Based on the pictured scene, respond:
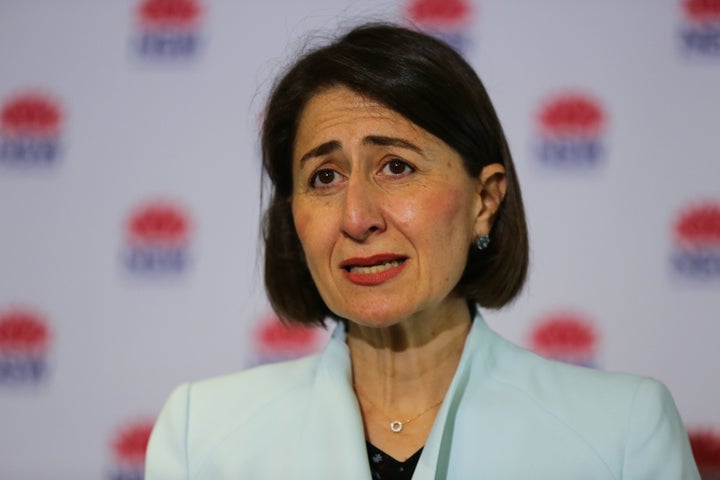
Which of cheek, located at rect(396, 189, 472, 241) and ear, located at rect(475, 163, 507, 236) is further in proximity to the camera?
ear, located at rect(475, 163, 507, 236)

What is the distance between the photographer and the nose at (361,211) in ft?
4.88

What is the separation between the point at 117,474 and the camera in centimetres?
244

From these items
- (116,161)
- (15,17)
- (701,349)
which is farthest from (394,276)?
(15,17)

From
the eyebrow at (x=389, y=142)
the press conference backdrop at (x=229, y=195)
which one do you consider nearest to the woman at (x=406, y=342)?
the eyebrow at (x=389, y=142)

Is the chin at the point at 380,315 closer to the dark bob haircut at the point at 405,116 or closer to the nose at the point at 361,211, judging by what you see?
the nose at the point at 361,211

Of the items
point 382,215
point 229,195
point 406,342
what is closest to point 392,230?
point 382,215

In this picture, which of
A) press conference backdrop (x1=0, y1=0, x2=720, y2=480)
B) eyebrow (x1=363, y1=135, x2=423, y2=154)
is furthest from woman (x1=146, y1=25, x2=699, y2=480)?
press conference backdrop (x1=0, y1=0, x2=720, y2=480)

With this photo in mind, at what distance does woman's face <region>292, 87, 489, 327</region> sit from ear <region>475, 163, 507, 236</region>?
7cm

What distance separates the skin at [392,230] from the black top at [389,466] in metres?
0.02

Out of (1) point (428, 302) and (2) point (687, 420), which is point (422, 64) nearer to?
(1) point (428, 302)

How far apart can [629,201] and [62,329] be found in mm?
1578

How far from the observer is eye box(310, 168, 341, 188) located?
1600 millimetres

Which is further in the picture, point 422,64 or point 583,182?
point 583,182

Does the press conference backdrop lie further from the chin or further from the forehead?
the chin
